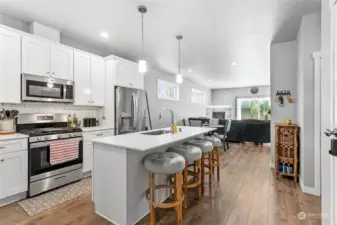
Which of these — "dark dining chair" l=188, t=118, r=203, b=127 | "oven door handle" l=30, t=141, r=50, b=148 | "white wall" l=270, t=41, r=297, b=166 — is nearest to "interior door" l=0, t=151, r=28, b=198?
"oven door handle" l=30, t=141, r=50, b=148

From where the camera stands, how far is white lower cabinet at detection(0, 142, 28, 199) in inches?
89.5

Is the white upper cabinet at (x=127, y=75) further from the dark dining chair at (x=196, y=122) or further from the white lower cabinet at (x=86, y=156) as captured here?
the dark dining chair at (x=196, y=122)

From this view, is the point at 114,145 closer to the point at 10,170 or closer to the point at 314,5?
the point at 10,170

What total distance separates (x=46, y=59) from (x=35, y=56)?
15 cm

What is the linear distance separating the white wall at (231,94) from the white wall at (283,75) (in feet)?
21.0

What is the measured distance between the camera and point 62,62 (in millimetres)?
3127

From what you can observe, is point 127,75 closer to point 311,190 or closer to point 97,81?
point 97,81

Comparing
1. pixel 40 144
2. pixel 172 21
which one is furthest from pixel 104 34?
pixel 40 144

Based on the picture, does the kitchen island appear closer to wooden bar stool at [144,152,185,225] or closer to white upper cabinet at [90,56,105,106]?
wooden bar stool at [144,152,185,225]

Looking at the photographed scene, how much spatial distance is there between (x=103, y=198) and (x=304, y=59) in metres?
3.38

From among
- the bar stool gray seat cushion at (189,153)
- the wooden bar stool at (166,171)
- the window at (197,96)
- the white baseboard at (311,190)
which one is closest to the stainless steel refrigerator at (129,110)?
the bar stool gray seat cushion at (189,153)

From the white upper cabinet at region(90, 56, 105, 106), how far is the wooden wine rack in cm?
351

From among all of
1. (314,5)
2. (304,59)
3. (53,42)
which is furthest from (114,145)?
(314,5)

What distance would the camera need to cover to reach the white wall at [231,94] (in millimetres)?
9582
